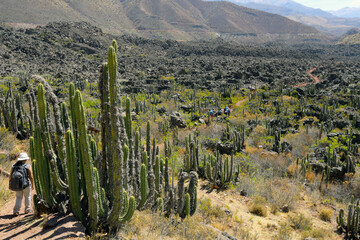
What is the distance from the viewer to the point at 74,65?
35.6 meters

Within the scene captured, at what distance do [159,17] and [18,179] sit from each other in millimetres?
136958

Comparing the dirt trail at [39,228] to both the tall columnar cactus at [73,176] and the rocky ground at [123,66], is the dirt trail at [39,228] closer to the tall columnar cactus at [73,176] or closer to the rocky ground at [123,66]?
the tall columnar cactus at [73,176]

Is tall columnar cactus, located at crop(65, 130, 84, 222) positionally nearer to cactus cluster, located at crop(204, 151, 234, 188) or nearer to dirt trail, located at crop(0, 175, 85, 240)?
dirt trail, located at crop(0, 175, 85, 240)

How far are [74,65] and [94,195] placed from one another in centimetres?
3591

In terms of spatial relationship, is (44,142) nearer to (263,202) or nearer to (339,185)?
(263,202)

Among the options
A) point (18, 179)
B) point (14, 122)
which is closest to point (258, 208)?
point (18, 179)

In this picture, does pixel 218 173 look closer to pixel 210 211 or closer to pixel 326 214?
pixel 210 211

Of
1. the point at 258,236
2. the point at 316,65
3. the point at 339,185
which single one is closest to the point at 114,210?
the point at 258,236

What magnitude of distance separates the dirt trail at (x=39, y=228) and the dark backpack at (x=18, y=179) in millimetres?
569

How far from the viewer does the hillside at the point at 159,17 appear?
79.2 metres

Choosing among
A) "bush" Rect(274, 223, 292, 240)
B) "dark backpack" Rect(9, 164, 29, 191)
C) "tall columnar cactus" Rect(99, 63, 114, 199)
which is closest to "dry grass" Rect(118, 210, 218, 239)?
"tall columnar cactus" Rect(99, 63, 114, 199)

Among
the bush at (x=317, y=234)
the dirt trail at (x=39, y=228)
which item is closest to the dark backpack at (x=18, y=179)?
the dirt trail at (x=39, y=228)

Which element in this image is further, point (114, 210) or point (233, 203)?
point (233, 203)

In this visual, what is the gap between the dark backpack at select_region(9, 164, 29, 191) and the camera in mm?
4688
